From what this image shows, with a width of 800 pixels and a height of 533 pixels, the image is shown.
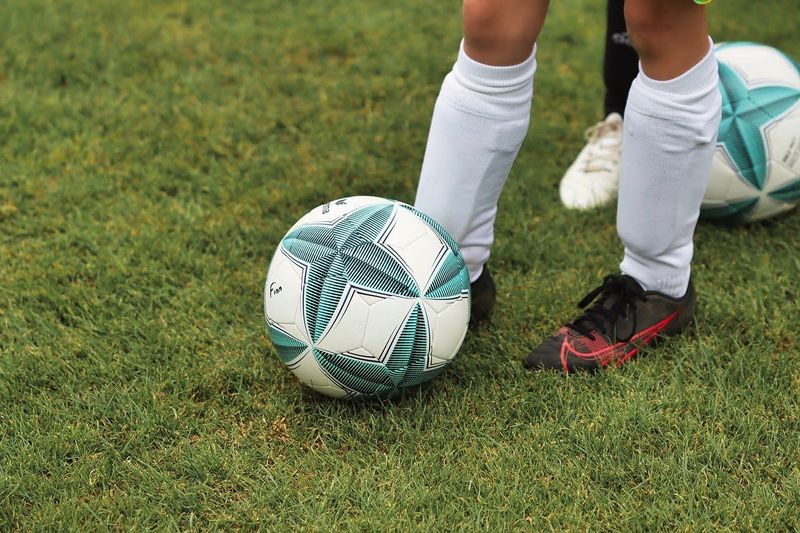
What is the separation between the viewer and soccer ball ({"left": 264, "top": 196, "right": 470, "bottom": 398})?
239 cm

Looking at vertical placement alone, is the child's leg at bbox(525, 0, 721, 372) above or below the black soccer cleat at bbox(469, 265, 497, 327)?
above

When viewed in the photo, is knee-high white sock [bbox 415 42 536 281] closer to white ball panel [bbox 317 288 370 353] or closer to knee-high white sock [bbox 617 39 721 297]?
knee-high white sock [bbox 617 39 721 297]

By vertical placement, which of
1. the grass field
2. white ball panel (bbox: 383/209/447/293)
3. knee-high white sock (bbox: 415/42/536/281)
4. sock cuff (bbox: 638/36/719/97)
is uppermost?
sock cuff (bbox: 638/36/719/97)

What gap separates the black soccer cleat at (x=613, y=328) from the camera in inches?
106

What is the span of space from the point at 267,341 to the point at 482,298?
64cm

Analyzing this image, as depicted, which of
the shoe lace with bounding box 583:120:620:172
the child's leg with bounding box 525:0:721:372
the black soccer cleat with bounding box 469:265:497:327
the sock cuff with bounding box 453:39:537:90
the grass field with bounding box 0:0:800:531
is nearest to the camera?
the grass field with bounding box 0:0:800:531

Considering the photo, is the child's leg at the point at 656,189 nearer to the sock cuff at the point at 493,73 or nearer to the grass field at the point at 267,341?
the grass field at the point at 267,341

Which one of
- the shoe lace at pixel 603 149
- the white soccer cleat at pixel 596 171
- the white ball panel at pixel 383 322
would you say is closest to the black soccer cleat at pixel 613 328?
the white ball panel at pixel 383 322

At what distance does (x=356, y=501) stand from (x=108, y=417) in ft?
2.39

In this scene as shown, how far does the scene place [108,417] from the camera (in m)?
2.54

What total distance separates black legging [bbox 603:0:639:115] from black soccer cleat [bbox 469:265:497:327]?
103cm

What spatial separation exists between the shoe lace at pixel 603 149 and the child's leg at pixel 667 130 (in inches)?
40.3

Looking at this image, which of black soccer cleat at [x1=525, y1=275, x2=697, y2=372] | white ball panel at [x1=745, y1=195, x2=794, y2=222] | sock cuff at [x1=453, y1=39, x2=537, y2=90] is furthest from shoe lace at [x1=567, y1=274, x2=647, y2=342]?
white ball panel at [x1=745, y1=195, x2=794, y2=222]

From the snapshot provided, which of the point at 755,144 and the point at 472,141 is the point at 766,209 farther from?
the point at 472,141
